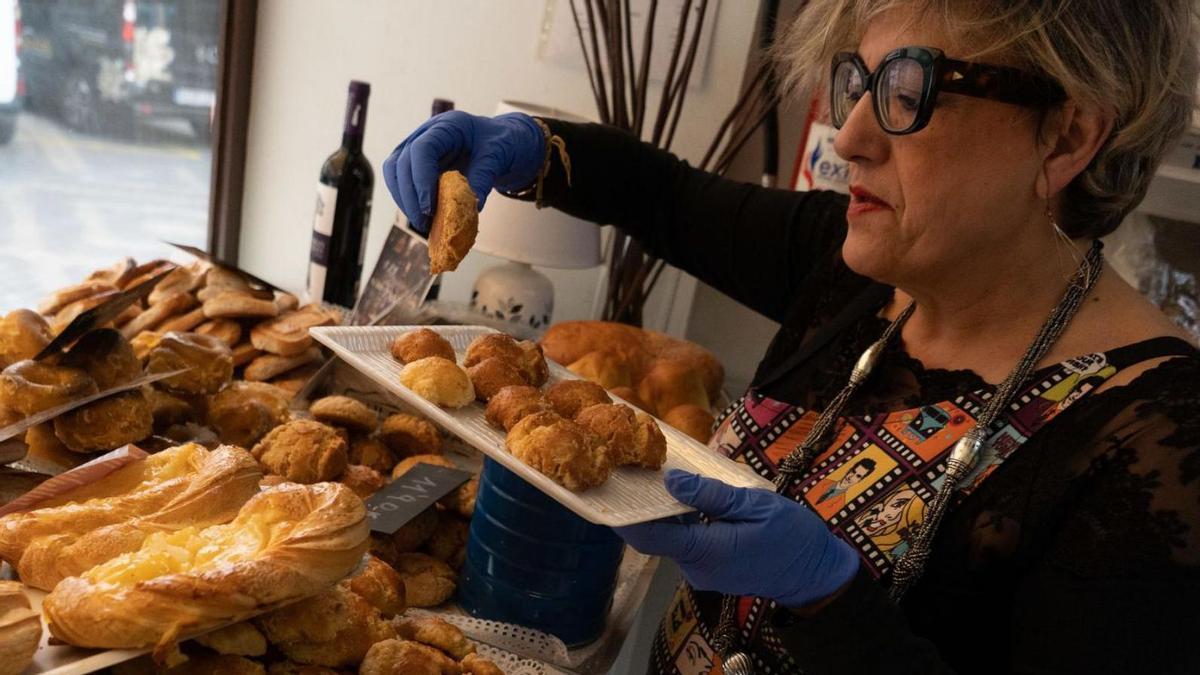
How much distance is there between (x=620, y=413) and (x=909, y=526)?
1.34ft

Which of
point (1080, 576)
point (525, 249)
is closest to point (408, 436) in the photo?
point (525, 249)

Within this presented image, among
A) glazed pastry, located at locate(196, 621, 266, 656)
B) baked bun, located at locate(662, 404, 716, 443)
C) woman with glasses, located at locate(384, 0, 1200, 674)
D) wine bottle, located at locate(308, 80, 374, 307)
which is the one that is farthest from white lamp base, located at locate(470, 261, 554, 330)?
glazed pastry, located at locate(196, 621, 266, 656)

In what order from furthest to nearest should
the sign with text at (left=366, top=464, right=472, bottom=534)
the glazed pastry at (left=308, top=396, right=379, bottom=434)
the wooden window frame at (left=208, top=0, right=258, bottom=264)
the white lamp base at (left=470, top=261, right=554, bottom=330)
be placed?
1. the wooden window frame at (left=208, top=0, right=258, bottom=264)
2. the white lamp base at (left=470, top=261, right=554, bottom=330)
3. the glazed pastry at (left=308, top=396, right=379, bottom=434)
4. the sign with text at (left=366, top=464, right=472, bottom=534)

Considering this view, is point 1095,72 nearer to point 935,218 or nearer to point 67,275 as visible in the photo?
point 935,218

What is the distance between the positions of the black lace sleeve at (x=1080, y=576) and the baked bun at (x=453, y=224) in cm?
68

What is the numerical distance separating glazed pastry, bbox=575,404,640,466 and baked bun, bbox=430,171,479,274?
29cm

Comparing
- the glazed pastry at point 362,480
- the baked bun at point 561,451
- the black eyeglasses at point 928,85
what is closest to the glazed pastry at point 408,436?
the glazed pastry at point 362,480

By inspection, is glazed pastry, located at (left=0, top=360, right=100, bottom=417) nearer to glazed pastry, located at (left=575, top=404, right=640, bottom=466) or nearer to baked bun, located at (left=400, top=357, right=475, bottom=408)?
baked bun, located at (left=400, top=357, right=475, bottom=408)

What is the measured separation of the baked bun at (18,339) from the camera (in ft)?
4.44

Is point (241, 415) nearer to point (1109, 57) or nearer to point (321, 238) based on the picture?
point (321, 238)

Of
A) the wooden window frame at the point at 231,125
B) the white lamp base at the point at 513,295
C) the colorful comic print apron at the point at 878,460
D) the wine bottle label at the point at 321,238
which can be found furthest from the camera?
the wooden window frame at the point at 231,125

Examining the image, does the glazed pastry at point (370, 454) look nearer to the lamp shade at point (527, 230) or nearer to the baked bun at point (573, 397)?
the baked bun at point (573, 397)

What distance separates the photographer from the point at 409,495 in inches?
53.6

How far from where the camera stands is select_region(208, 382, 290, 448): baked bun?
147 cm
